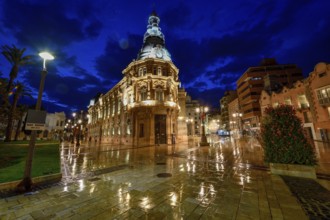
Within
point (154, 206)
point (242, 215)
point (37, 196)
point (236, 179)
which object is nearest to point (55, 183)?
point (37, 196)

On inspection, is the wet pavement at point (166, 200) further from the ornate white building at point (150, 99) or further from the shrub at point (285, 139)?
the ornate white building at point (150, 99)

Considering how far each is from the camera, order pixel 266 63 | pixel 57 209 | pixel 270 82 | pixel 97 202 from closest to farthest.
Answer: pixel 57 209 → pixel 97 202 → pixel 270 82 → pixel 266 63

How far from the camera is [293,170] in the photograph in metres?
6.10

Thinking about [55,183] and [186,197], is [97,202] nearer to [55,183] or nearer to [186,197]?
[186,197]

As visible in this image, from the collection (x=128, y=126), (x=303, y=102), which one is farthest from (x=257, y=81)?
(x=128, y=126)

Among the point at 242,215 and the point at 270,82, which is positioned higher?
the point at 270,82

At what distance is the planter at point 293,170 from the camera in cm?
576

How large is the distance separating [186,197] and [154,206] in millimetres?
1065

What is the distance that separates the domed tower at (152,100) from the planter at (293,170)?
1715 cm

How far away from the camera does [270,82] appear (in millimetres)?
39938

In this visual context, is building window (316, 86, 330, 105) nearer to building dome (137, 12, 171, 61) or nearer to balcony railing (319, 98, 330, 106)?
balcony railing (319, 98, 330, 106)

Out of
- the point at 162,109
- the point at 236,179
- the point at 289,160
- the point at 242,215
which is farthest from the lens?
the point at 162,109

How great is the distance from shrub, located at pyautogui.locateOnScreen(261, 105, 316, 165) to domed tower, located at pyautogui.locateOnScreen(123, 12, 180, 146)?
55.6ft

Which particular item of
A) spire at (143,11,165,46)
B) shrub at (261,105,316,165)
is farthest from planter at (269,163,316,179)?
spire at (143,11,165,46)
